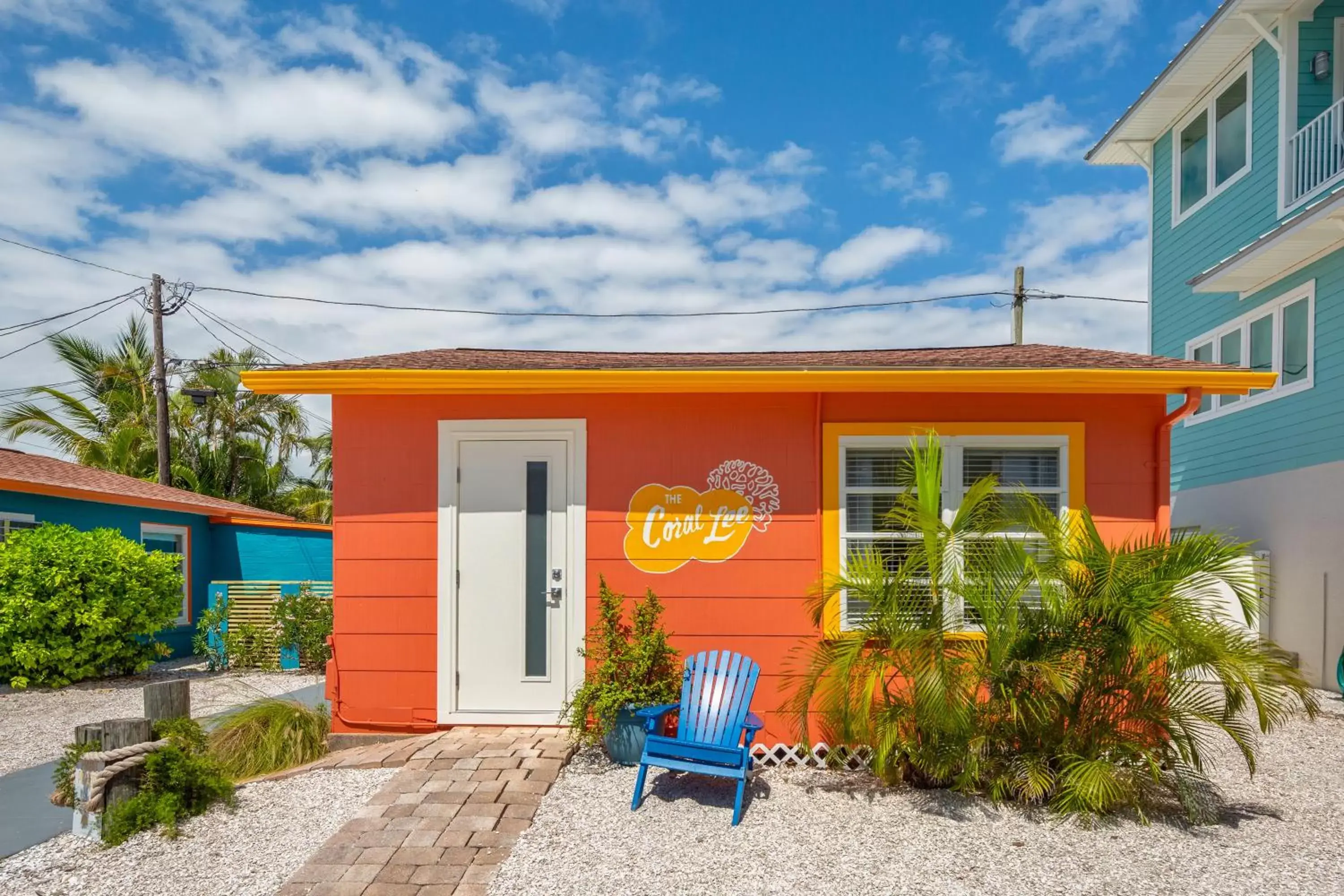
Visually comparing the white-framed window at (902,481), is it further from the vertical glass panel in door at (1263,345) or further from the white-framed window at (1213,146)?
the white-framed window at (1213,146)

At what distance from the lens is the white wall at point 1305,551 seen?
8070 mm

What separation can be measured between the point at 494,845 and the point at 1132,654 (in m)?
3.39

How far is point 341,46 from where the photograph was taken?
833 cm

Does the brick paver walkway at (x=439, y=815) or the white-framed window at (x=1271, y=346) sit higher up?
the white-framed window at (x=1271, y=346)

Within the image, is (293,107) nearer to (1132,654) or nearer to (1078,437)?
(1078,437)

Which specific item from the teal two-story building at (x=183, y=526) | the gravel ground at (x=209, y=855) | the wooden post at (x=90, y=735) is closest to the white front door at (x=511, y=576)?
the gravel ground at (x=209, y=855)

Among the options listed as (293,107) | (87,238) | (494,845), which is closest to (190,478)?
(87,238)

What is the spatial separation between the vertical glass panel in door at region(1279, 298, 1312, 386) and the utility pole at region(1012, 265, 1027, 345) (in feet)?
26.6

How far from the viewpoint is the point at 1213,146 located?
34.9 feet

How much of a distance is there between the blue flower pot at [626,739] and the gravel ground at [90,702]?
4.14 m

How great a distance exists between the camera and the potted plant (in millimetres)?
4926

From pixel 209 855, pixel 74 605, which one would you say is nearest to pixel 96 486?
pixel 74 605

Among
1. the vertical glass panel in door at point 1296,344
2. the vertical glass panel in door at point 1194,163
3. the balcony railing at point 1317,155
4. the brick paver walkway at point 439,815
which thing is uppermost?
the vertical glass panel in door at point 1194,163

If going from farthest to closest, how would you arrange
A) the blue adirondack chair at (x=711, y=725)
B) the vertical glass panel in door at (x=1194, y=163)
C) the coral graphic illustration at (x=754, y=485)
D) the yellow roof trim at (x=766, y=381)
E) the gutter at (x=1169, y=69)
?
the vertical glass panel in door at (x=1194, y=163)
the gutter at (x=1169, y=69)
the coral graphic illustration at (x=754, y=485)
the yellow roof trim at (x=766, y=381)
the blue adirondack chair at (x=711, y=725)
